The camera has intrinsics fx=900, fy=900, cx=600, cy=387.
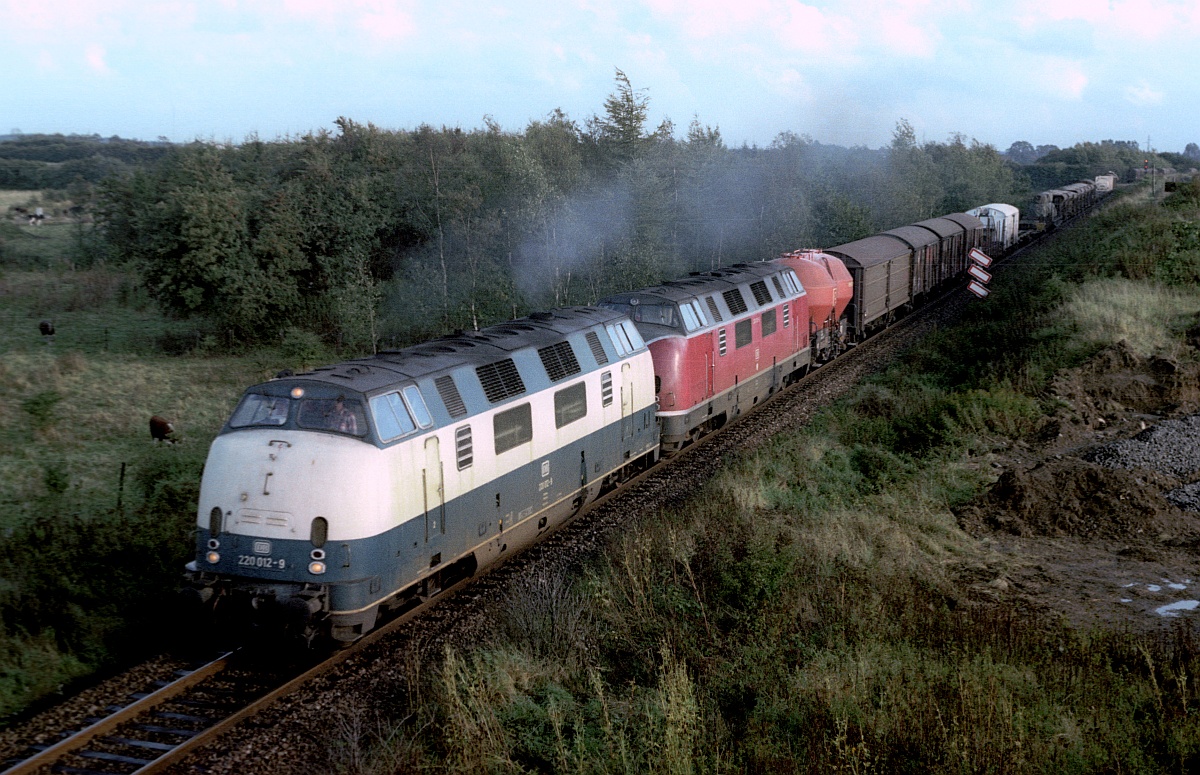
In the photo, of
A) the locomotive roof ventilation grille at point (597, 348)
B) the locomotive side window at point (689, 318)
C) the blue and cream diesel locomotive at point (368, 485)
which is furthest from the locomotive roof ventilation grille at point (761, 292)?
the blue and cream diesel locomotive at point (368, 485)

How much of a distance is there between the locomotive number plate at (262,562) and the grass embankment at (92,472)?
7.09 ft

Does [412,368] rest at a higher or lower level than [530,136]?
lower

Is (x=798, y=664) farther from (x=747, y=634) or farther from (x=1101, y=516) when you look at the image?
(x=1101, y=516)

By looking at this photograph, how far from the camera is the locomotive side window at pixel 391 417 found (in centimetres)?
1088

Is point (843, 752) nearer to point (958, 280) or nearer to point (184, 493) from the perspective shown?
point (184, 493)

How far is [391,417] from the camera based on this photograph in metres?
11.1

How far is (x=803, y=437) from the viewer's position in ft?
67.8

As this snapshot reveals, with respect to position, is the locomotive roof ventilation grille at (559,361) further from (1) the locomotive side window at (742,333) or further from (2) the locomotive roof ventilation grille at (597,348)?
(1) the locomotive side window at (742,333)

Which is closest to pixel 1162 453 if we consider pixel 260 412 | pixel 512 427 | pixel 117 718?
pixel 512 427

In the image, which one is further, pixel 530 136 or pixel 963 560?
pixel 530 136

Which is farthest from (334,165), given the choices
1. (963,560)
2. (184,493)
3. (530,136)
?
(963,560)

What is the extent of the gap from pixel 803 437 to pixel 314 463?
1295 cm

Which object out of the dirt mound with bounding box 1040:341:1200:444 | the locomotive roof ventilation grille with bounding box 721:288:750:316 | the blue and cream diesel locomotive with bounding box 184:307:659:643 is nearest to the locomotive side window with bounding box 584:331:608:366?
the blue and cream diesel locomotive with bounding box 184:307:659:643

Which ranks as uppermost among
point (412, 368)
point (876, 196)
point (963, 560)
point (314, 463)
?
point (876, 196)
